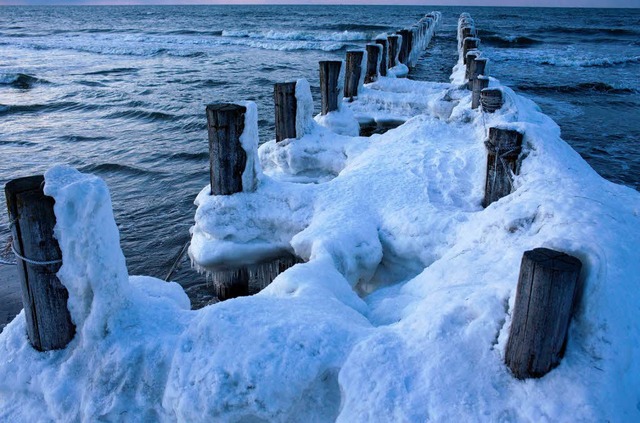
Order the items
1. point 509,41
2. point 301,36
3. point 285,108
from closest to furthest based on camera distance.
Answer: point 285,108 → point 509,41 → point 301,36

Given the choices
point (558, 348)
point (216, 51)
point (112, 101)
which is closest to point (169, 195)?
point (558, 348)

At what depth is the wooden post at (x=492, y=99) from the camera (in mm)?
6199

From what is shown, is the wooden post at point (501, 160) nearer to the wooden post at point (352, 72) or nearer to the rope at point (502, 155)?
the rope at point (502, 155)

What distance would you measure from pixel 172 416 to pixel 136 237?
4489mm

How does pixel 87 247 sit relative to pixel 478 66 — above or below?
below

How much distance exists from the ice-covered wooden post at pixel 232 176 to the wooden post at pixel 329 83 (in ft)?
11.9

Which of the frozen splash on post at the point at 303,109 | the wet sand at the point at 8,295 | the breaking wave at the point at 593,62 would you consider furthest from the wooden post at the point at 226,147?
the breaking wave at the point at 593,62

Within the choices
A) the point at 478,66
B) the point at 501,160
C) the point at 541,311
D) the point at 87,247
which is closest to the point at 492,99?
the point at 501,160

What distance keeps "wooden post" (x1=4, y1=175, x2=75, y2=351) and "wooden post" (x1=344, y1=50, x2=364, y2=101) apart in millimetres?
7463

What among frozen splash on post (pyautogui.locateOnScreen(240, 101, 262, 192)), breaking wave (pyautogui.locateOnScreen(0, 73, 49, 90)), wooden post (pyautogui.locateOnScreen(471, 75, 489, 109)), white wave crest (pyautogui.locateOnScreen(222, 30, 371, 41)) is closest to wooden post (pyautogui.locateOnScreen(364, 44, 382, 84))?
wooden post (pyautogui.locateOnScreen(471, 75, 489, 109))

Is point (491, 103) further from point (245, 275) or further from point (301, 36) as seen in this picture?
point (301, 36)

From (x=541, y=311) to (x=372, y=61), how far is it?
9.55 m

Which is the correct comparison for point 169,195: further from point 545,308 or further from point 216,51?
point 216,51

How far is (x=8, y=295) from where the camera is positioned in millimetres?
5172
